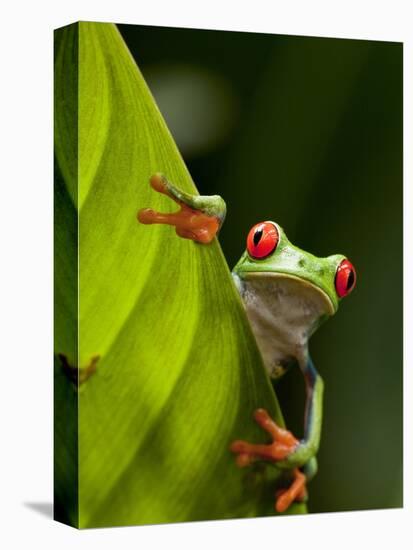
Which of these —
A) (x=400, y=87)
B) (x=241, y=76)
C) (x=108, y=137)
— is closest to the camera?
(x=108, y=137)

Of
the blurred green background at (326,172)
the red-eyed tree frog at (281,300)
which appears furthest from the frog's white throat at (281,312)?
the blurred green background at (326,172)

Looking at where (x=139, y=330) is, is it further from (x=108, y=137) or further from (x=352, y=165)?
(x=352, y=165)

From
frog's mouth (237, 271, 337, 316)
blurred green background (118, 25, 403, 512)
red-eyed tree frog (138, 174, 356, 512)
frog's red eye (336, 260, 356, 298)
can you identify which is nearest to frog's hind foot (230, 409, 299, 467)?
red-eyed tree frog (138, 174, 356, 512)

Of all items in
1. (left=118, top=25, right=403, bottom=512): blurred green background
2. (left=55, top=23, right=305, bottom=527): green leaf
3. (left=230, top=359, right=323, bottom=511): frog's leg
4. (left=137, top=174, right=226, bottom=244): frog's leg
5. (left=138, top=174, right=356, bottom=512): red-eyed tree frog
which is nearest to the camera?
(left=55, top=23, right=305, bottom=527): green leaf

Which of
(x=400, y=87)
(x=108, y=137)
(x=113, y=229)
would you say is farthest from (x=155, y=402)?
(x=400, y=87)

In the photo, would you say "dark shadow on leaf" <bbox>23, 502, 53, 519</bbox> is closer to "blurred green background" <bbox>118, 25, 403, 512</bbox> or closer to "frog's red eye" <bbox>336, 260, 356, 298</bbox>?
"blurred green background" <bbox>118, 25, 403, 512</bbox>

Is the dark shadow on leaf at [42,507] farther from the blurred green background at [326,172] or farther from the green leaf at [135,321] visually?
the blurred green background at [326,172]
